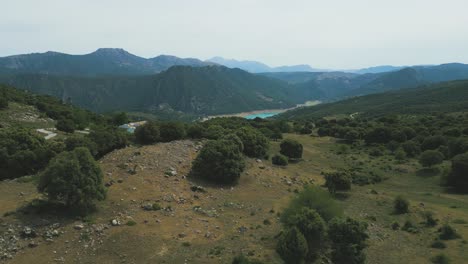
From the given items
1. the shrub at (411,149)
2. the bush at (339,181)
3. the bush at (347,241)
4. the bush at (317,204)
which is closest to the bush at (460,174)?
the bush at (339,181)

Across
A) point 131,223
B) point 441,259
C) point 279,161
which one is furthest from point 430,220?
point 131,223

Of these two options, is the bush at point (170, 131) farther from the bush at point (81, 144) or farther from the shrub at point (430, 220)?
the shrub at point (430, 220)

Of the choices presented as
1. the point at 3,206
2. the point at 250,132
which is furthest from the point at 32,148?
the point at 250,132

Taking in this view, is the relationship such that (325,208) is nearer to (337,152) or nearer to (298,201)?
(298,201)

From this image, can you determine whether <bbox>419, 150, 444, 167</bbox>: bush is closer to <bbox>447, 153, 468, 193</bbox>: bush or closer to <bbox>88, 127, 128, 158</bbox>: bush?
<bbox>447, 153, 468, 193</bbox>: bush

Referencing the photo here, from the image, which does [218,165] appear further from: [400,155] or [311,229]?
[400,155]

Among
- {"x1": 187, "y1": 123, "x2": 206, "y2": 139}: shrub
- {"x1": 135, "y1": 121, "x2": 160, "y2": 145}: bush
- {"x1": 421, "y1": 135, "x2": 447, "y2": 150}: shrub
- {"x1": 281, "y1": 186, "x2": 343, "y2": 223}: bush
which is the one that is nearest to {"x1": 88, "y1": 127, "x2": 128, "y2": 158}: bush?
{"x1": 135, "y1": 121, "x2": 160, "y2": 145}: bush
